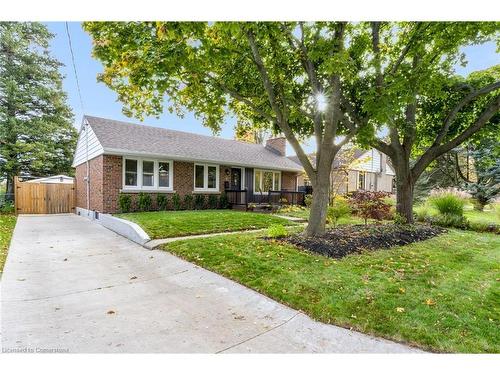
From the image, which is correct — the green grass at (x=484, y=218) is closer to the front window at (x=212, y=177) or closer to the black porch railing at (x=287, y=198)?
the black porch railing at (x=287, y=198)

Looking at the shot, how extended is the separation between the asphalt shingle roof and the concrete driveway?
7648 mm

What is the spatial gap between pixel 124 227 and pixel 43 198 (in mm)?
10203

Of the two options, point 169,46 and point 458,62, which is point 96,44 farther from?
point 458,62

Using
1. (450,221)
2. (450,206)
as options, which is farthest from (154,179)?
(450,206)

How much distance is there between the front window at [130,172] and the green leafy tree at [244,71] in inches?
189

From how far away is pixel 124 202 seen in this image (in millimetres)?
12109

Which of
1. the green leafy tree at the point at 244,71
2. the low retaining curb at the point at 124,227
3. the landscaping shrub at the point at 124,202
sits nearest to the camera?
the green leafy tree at the point at 244,71

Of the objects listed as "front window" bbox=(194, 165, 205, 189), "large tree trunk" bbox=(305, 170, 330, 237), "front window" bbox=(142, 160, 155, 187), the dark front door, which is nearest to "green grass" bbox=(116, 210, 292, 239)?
"large tree trunk" bbox=(305, 170, 330, 237)

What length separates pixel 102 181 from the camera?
38.8 feet

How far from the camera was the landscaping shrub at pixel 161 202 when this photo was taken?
13.2 metres

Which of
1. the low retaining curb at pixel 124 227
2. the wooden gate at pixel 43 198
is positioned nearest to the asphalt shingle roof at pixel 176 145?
the low retaining curb at pixel 124 227

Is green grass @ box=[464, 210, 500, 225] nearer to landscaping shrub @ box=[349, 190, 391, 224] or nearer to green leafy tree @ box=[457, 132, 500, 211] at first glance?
green leafy tree @ box=[457, 132, 500, 211]
